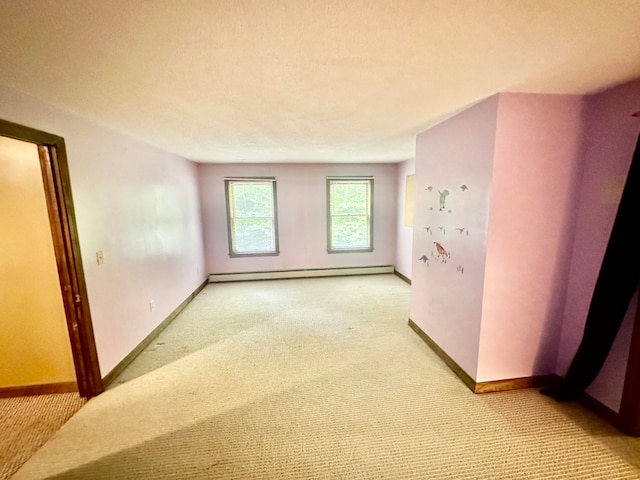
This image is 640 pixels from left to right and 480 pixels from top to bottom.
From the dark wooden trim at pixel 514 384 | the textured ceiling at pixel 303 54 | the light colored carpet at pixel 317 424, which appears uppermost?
the textured ceiling at pixel 303 54

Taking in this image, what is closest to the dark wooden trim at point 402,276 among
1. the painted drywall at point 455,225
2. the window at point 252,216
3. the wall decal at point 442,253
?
the painted drywall at point 455,225

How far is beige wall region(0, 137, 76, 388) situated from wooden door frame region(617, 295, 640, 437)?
396cm

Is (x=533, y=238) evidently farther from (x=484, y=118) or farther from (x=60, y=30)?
(x=60, y=30)

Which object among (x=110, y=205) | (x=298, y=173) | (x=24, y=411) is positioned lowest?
(x=24, y=411)

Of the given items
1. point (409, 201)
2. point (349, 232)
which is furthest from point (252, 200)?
point (409, 201)

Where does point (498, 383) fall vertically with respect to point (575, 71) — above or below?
below

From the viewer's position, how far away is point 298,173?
489 centimetres

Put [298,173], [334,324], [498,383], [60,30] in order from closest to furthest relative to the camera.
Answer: [60,30] → [498,383] → [334,324] → [298,173]

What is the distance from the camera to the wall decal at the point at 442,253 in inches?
93.9

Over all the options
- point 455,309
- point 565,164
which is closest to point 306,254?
point 455,309

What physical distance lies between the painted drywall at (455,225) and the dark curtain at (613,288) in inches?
24.7

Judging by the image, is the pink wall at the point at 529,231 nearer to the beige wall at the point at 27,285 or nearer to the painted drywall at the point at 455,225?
the painted drywall at the point at 455,225

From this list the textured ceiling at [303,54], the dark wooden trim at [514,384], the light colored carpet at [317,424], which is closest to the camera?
the textured ceiling at [303,54]

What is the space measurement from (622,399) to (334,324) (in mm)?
2351
